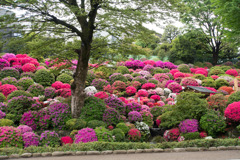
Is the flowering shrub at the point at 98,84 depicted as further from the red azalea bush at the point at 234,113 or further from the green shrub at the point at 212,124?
the red azalea bush at the point at 234,113

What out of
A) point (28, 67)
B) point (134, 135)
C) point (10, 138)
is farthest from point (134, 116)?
point (28, 67)

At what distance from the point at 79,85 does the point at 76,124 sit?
1.71 m

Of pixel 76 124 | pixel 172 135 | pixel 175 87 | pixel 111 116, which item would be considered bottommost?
pixel 172 135

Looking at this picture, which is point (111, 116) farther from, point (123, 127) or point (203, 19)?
point (203, 19)

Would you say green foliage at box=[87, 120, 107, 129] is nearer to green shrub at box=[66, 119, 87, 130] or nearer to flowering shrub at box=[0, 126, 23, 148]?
green shrub at box=[66, 119, 87, 130]

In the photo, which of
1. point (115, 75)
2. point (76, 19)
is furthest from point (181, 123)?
point (115, 75)

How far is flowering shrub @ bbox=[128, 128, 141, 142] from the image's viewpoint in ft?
26.8

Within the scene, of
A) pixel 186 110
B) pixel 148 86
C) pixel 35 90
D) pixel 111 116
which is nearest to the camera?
pixel 111 116

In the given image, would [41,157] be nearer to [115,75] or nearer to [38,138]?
[38,138]

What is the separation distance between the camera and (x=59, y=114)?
28.1 ft

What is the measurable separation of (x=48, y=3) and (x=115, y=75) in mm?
8026

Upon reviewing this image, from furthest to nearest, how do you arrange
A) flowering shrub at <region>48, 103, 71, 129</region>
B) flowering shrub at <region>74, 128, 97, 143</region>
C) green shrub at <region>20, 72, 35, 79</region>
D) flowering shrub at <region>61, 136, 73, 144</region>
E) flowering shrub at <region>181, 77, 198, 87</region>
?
flowering shrub at <region>181, 77, 198, 87</region> < green shrub at <region>20, 72, 35, 79</region> < flowering shrub at <region>48, 103, 71, 129</region> < flowering shrub at <region>61, 136, 73, 144</region> < flowering shrub at <region>74, 128, 97, 143</region>

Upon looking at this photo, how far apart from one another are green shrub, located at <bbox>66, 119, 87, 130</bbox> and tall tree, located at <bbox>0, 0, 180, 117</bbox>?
23.4 inches

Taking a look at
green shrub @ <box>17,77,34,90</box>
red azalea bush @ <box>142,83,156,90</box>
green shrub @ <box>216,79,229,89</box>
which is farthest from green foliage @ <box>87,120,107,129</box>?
green shrub @ <box>216,79,229,89</box>
